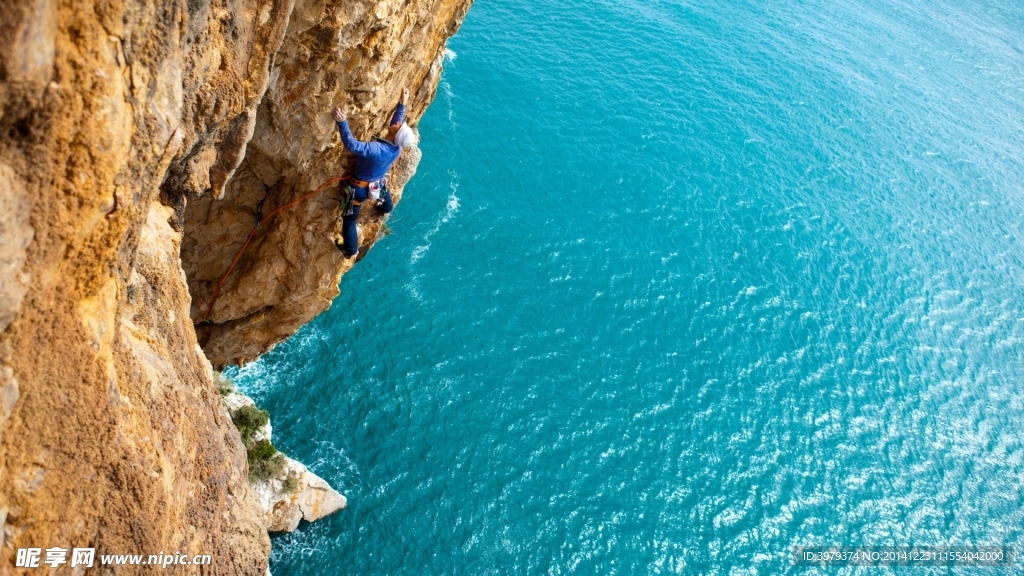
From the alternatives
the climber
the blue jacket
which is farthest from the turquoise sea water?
the blue jacket

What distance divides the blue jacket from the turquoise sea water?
13.4 meters

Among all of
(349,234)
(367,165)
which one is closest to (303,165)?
(367,165)

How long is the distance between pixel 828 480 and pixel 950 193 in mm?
28161

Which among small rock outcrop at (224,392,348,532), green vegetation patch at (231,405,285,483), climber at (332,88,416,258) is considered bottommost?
small rock outcrop at (224,392,348,532)

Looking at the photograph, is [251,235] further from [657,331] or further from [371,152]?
[657,331]

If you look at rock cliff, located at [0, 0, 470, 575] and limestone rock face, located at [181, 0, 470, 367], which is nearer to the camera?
rock cliff, located at [0, 0, 470, 575]

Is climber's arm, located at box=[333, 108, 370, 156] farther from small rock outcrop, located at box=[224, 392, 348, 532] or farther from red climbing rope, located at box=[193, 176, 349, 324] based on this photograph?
small rock outcrop, located at box=[224, 392, 348, 532]

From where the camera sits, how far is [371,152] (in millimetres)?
15508

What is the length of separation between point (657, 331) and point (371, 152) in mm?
21356

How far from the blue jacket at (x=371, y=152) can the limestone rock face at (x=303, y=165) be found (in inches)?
16.8

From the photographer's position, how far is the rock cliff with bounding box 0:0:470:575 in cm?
621

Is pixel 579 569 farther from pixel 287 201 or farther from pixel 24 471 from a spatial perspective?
pixel 24 471

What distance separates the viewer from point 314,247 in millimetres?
19031

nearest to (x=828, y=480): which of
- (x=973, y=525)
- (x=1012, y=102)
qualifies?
(x=973, y=525)
